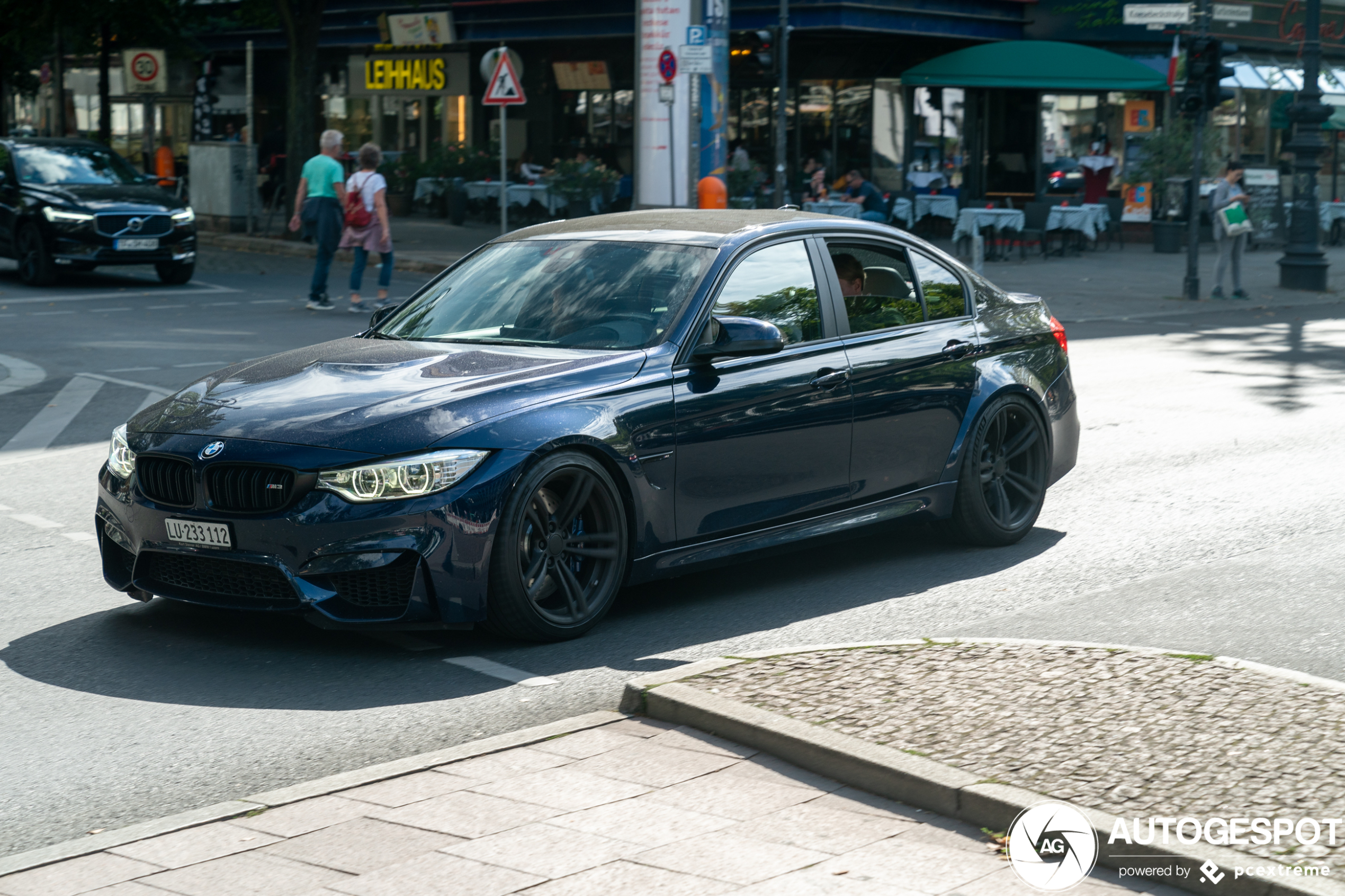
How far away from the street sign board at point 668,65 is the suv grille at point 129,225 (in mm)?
6805

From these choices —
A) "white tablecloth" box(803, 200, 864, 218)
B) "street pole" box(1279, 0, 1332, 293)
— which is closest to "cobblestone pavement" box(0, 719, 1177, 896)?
"street pole" box(1279, 0, 1332, 293)

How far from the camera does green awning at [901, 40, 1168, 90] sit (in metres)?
29.4

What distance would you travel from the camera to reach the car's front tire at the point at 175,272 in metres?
21.3

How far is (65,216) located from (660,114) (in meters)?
8.04

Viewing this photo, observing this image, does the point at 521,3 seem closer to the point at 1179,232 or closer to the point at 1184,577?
the point at 1179,232

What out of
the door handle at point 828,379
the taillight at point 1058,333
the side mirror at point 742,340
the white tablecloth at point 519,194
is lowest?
the door handle at point 828,379

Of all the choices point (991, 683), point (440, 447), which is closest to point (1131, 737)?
point (991, 683)

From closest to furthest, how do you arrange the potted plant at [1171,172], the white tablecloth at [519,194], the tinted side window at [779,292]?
the tinted side window at [779,292] → the white tablecloth at [519,194] → the potted plant at [1171,172]

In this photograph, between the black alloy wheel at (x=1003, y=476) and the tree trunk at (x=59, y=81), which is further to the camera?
the tree trunk at (x=59, y=81)

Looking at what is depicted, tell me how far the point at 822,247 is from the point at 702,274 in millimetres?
789

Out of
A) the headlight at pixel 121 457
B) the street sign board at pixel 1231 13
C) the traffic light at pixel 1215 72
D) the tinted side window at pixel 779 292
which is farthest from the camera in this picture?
the street sign board at pixel 1231 13

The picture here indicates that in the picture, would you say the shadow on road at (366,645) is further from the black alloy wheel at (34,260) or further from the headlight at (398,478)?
the black alloy wheel at (34,260)

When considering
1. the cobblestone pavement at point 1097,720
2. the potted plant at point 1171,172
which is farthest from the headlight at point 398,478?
the potted plant at point 1171,172

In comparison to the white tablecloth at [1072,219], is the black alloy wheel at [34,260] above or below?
below
